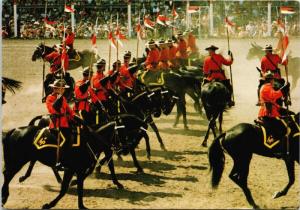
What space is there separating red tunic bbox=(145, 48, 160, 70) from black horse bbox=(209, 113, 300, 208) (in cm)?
738

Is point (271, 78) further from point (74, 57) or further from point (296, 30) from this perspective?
point (296, 30)

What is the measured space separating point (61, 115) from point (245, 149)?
3739mm

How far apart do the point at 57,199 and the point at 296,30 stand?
26.3 meters

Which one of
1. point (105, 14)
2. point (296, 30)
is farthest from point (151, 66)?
point (296, 30)

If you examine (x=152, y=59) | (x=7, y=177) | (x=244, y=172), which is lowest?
(x=7, y=177)

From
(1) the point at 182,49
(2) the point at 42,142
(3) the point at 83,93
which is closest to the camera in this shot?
(2) the point at 42,142

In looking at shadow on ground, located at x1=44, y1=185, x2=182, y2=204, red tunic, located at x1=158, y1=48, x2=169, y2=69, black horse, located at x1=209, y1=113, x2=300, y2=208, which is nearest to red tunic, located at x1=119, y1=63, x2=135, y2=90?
red tunic, located at x1=158, y1=48, x2=169, y2=69

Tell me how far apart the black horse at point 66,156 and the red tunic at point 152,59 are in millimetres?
7258

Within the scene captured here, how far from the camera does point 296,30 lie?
33.9 metres

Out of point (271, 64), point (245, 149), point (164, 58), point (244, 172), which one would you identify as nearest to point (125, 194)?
point (244, 172)

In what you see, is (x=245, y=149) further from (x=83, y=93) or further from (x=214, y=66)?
(x=214, y=66)

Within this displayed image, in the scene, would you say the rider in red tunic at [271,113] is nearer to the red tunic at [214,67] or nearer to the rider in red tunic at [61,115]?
the rider in red tunic at [61,115]

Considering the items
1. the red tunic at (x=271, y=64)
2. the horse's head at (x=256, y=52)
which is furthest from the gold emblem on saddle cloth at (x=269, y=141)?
the horse's head at (x=256, y=52)

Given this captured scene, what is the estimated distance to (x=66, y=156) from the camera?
11.0 m
